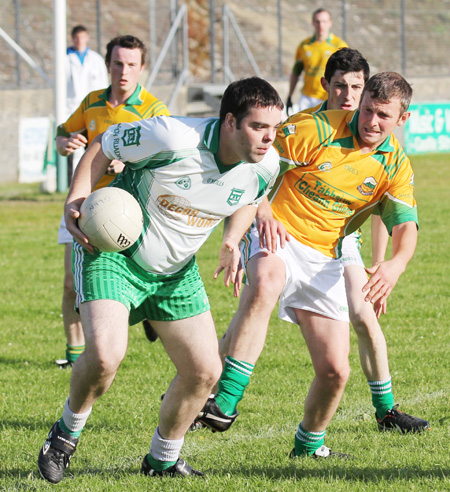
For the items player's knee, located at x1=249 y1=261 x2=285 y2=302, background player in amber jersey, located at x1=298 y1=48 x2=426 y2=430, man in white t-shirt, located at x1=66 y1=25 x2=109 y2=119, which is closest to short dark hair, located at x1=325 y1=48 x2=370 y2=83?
background player in amber jersey, located at x1=298 y1=48 x2=426 y2=430

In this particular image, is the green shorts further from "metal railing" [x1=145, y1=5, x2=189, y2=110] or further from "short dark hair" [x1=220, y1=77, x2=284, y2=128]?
"metal railing" [x1=145, y1=5, x2=189, y2=110]

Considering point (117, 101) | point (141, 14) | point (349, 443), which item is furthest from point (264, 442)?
point (141, 14)

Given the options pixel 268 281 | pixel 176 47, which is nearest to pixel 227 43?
pixel 176 47

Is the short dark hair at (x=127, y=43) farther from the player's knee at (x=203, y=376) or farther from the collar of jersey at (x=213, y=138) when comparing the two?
the player's knee at (x=203, y=376)

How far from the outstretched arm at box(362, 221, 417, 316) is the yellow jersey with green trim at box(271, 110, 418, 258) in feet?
0.55

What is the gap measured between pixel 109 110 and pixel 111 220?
110 inches

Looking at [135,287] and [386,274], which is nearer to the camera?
[135,287]

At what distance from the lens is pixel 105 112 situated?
22.3 feet

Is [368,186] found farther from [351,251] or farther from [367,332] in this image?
[367,332]

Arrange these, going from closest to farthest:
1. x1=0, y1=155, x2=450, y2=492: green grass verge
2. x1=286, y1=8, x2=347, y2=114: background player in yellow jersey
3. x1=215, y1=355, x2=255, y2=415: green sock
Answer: x1=0, y1=155, x2=450, y2=492: green grass verge
x1=215, y1=355, x2=255, y2=415: green sock
x1=286, y1=8, x2=347, y2=114: background player in yellow jersey

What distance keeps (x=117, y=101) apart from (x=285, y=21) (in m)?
28.0

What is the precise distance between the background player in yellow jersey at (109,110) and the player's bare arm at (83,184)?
6.85 feet

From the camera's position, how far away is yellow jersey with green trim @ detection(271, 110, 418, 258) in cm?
514

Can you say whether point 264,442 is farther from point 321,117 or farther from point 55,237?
point 55,237
